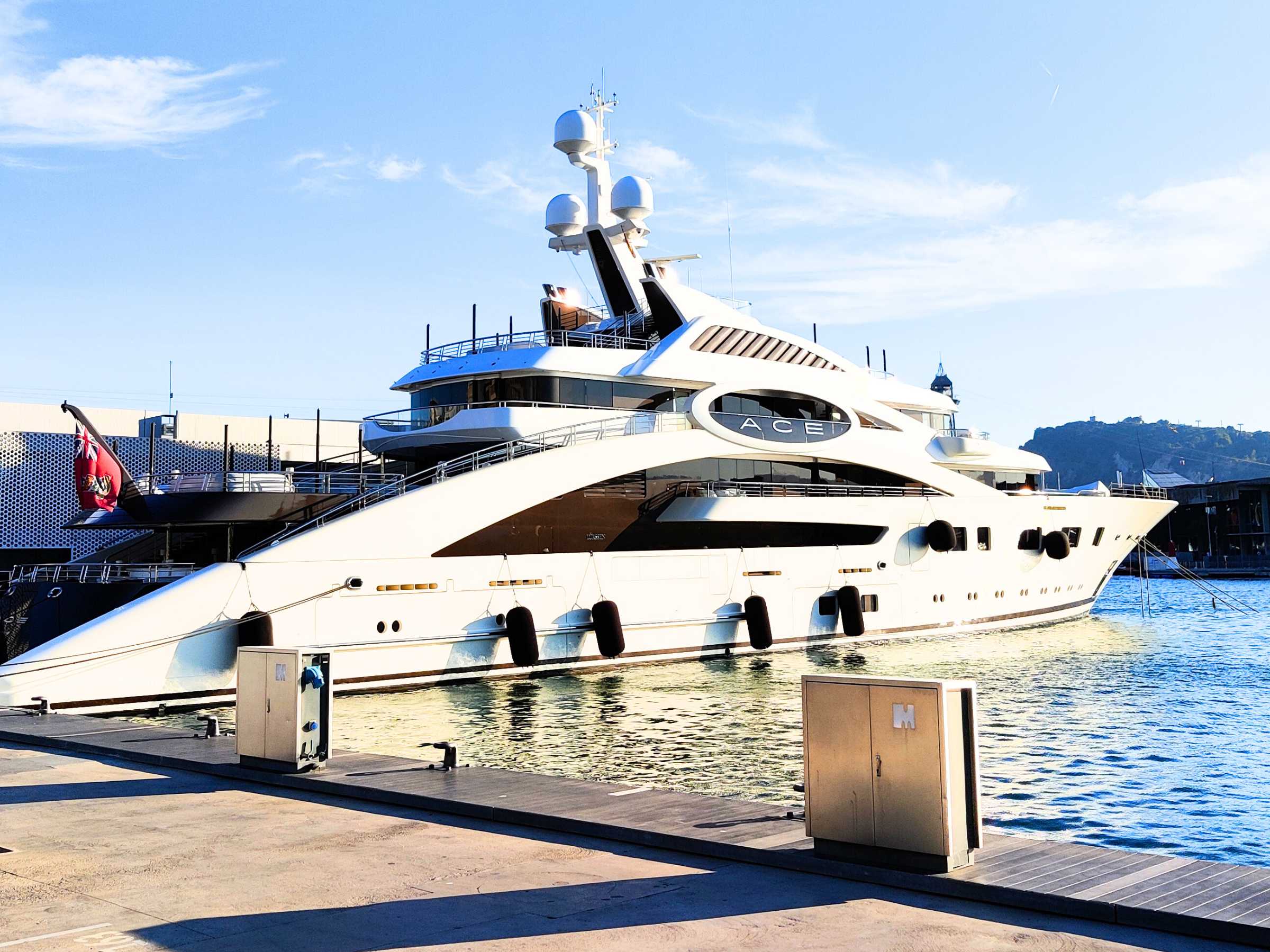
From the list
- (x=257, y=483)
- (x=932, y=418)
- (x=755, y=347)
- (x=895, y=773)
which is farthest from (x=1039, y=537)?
(x=895, y=773)

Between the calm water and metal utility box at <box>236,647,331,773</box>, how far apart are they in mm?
3570

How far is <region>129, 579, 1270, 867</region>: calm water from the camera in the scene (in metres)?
11.5

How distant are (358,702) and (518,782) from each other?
9438 mm

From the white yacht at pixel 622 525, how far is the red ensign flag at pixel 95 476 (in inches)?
119

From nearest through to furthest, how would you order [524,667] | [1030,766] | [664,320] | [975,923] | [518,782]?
[975,923]
[518,782]
[1030,766]
[524,667]
[664,320]

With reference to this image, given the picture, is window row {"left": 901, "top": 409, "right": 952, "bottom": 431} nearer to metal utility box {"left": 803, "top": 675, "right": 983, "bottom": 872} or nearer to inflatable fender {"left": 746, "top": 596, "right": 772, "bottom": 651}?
inflatable fender {"left": 746, "top": 596, "right": 772, "bottom": 651}

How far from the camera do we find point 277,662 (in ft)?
33.5

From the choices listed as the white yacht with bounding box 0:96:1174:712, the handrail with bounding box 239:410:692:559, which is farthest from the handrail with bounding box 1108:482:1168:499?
the handrail with bounding box 239:410:692:559

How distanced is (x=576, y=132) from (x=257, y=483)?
15392 mm

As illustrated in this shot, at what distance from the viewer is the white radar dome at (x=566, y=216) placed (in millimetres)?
31266

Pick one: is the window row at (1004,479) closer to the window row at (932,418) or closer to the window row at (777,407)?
the window row at (932,418)

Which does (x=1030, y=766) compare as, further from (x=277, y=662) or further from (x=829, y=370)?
(x=829, y=370)

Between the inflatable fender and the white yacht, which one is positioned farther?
the inflatable fender

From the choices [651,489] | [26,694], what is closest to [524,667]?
[651,489]
